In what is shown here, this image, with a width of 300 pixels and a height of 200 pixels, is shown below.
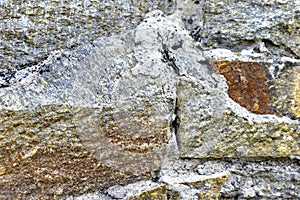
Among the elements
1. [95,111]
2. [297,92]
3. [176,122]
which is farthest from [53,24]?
[297,92]

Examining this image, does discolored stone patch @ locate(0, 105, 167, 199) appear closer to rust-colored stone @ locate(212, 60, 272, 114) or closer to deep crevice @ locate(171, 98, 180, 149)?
deep crevice @ locate(171, 98, 180, 149)

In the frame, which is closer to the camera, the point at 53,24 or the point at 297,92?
the point at 53,24

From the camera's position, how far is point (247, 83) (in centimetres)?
72

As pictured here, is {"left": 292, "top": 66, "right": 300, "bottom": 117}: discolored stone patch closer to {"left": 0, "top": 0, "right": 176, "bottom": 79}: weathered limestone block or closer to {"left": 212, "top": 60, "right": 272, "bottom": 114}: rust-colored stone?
{"left": 212, "top": 60, "right": 272, "bottom": 114}: rust-colored stone

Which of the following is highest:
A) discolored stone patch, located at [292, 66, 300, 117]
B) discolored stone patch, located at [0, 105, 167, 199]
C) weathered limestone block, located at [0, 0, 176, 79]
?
weathered limestone block, located at [0, 0, 176, 79]

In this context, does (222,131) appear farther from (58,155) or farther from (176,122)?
(58,155)

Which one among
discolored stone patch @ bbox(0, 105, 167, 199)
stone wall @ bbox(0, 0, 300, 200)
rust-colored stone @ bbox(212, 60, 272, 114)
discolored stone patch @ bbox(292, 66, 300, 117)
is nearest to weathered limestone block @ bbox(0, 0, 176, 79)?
stone wall @ bbox(0, 0, 300, 200)

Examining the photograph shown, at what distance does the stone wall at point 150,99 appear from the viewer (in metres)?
0.63

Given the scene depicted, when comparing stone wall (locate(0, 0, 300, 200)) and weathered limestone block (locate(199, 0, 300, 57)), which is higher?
weathered limestone block (locate(199, 0, 300, 57))

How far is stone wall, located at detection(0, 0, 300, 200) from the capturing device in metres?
0.63

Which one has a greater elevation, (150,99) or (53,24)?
(53,24)

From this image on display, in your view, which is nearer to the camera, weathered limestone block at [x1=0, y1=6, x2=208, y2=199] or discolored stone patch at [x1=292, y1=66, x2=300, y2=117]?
weathered limestone block at [x1=0, y1=6, x2=208, y2=199]

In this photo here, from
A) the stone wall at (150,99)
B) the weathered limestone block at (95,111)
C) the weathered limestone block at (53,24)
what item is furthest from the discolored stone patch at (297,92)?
the weathered limestone block at (53,24)

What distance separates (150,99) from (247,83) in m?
0.21
